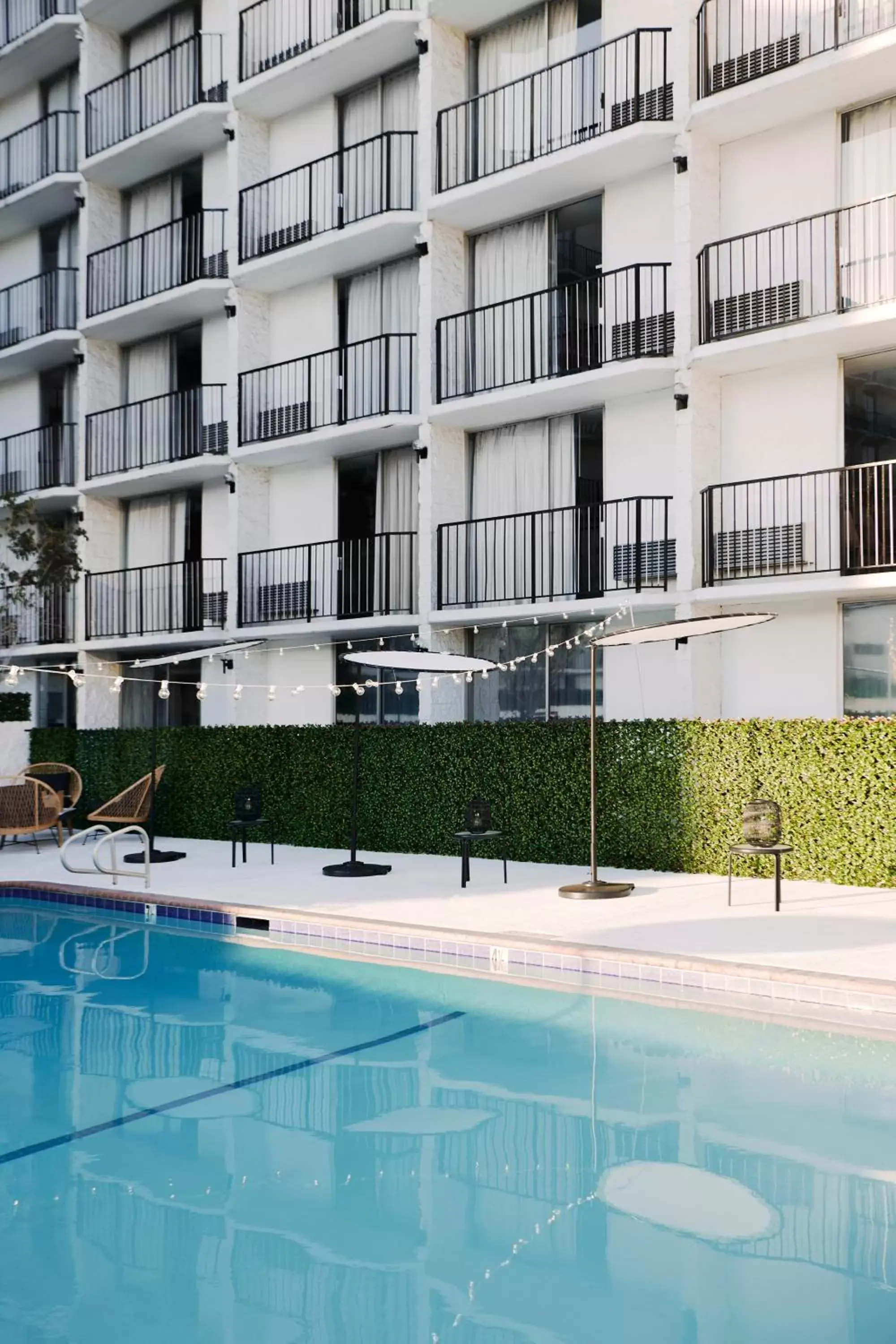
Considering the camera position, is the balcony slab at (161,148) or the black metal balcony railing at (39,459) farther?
the black metal balcony railing at (39,459)

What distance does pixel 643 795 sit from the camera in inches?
491

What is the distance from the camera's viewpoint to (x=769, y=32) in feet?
47.1

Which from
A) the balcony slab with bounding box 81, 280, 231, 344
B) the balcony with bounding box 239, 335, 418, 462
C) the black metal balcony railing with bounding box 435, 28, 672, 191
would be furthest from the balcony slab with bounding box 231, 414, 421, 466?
the black metal balcony railing with bounding box 435, 28, 672, 191

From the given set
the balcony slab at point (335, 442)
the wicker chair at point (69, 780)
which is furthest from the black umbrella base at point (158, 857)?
the balcony slab at point (335, 442)

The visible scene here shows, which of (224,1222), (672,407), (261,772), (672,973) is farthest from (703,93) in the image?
(224,1222)

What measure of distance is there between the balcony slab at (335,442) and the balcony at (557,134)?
2997 millimetres

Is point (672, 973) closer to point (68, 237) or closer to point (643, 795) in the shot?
point (643, 795)

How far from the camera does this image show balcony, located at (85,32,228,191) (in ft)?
66.3

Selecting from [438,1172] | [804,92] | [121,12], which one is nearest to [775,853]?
[438,1172]

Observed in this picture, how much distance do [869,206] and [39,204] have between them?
16318 mm

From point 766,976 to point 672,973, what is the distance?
0.64 metres

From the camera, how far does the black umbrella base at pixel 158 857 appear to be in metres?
14.0

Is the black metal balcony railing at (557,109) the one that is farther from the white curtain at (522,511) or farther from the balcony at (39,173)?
the balcony at (39,173)

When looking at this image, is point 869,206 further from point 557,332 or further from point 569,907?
point 569,907
